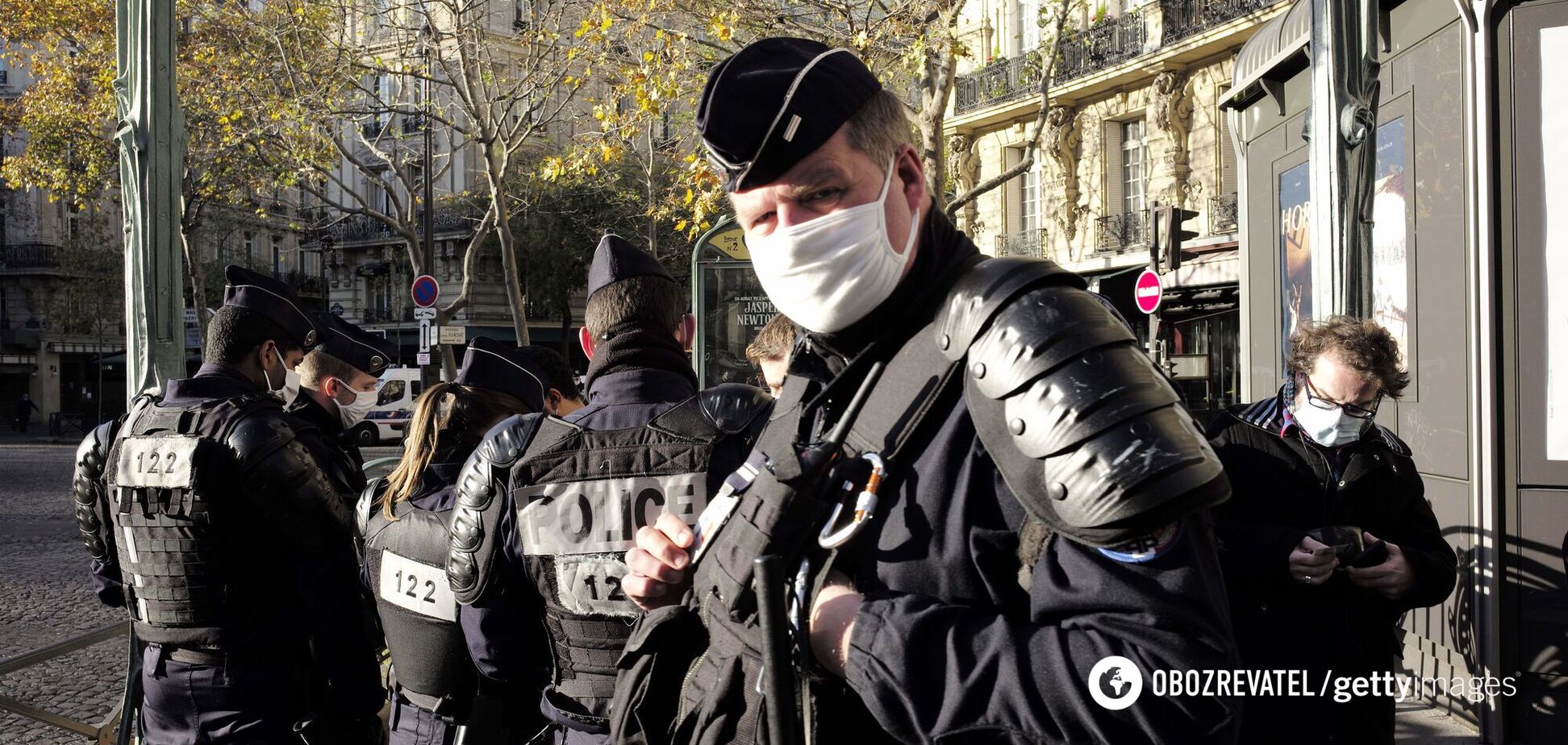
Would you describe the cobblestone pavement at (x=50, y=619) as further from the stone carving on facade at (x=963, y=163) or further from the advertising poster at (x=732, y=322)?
the stone carving on facade at (x=963, y=163)

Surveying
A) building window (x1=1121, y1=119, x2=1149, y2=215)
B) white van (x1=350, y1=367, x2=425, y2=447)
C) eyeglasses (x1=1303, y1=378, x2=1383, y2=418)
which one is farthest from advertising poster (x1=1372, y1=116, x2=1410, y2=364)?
white van (x1=350, y1=367, x2=425, y2=447)

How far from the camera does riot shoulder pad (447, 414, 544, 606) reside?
111 inches

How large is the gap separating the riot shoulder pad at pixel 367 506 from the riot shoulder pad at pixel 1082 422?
2.66m

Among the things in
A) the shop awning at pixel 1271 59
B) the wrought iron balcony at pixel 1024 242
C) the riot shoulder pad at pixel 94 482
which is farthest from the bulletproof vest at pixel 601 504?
the wrought iron balcony at pixel 1024 242

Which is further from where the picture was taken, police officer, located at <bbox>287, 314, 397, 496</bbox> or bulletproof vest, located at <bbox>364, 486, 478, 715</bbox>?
police officer, located at <bbox>287, 314, 397, 496</bbox>

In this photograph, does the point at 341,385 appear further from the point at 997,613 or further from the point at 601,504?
the point at 997,613

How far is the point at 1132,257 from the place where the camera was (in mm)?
25422

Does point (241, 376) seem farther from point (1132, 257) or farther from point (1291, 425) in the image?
point (1132, 257)

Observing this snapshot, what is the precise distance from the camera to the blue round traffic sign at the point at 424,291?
1823 cm

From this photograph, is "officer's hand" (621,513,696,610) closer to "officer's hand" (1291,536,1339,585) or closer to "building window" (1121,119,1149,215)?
"officer's hand" (1291,536,1339,585)

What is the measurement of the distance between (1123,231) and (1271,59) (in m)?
18.1

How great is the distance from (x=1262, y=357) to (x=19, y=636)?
950cm

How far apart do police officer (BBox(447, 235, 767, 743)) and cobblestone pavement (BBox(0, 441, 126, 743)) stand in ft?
13.5

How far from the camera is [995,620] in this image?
1294mm
